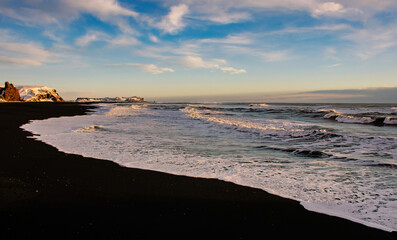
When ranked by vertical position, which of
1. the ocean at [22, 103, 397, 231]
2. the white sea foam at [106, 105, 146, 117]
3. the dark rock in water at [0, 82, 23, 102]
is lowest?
the ocean at [22, 103, 397, 231]

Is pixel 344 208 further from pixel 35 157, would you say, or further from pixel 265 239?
pixel 35 157

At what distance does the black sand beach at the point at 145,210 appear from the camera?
363cm

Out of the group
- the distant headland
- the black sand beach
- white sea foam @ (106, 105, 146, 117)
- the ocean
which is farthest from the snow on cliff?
the black sand beach

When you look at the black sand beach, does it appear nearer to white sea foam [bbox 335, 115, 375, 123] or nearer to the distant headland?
white sea foam [bbox 335, 115, 375, 123]

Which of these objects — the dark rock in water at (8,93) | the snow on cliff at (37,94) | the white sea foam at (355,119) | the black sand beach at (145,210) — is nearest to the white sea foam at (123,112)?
the black sand beach at (145,210)

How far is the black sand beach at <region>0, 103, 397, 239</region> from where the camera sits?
11.9 feet

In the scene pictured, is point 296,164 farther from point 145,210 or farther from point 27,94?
point 27,94

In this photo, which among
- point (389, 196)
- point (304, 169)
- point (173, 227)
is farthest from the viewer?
point (304, 169)

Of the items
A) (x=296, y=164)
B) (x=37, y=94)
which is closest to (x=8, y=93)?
(x=37, y=94)

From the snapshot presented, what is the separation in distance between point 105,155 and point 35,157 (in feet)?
7.02

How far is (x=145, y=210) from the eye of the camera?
14.2ft

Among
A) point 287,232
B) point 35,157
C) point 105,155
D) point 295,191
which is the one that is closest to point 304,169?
point 295,191

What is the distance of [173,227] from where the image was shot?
12.4 feet

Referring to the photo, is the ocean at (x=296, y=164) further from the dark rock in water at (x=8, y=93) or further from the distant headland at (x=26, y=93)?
the distant headland at (x=26, y=93)
